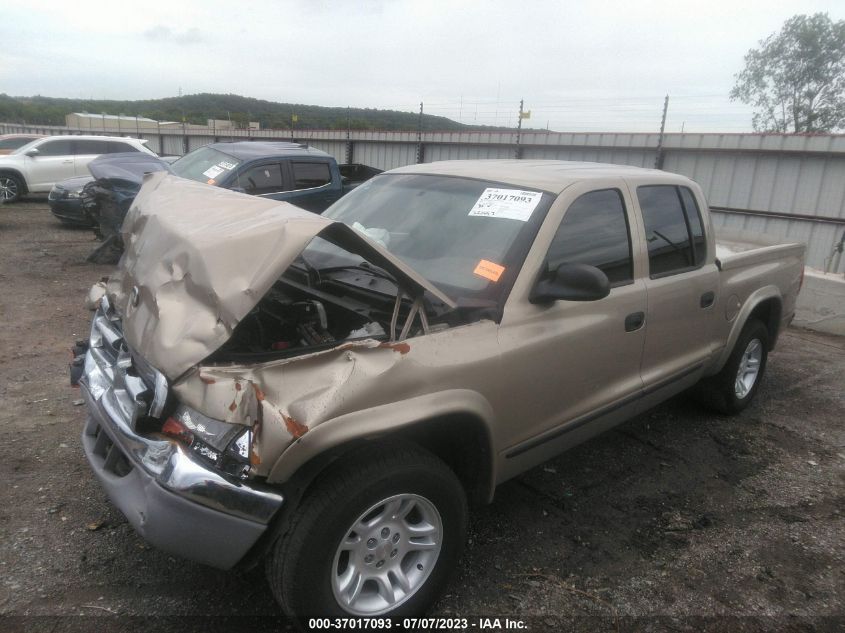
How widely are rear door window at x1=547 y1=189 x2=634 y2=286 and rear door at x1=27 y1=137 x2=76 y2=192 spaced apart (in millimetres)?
14648

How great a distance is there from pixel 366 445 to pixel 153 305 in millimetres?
975

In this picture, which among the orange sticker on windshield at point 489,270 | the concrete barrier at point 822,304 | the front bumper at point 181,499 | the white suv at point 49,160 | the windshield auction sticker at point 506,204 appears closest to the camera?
the front bumper at point 181,499

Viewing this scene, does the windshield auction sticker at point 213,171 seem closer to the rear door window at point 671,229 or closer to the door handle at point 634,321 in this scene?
the rear door window at point 671,229

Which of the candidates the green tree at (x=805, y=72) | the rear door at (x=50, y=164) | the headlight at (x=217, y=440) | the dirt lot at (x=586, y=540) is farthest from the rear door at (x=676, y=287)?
the green tree at (x=805, y=72)

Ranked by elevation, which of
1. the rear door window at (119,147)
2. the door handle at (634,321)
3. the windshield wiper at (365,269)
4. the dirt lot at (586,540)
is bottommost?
the dirt lot at (586,540)

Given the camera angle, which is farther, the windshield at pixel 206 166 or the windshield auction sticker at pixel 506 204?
the windshield at pixel 206 166

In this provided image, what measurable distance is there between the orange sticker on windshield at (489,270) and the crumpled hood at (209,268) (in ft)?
1.05

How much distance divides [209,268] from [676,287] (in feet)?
8.60

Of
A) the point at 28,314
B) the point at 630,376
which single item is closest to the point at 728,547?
the point at 630,376

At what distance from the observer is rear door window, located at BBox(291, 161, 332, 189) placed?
29.2 feet

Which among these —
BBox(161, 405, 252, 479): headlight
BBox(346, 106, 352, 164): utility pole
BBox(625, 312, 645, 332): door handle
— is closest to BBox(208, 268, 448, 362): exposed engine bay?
BBox(161, 405, 252, 479): headlight

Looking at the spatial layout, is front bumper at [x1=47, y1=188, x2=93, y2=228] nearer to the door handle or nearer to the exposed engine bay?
the exposed engine bay

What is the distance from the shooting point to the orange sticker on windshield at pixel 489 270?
2.70 meters

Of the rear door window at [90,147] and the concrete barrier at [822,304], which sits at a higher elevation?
the rear door window at [90,147]
